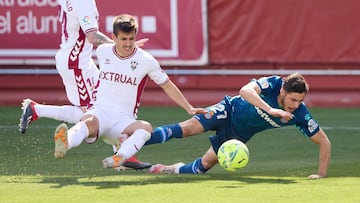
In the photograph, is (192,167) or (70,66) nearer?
(192,167)

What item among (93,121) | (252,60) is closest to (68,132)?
(93,121)

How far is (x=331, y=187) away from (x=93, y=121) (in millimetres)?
2471

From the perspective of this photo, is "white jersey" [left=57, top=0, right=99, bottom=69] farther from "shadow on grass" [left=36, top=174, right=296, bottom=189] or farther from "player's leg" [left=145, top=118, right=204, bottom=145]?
"shadow on grass" [left=36, top=174, right=296, bottom=189]

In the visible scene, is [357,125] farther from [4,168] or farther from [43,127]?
[4,168]

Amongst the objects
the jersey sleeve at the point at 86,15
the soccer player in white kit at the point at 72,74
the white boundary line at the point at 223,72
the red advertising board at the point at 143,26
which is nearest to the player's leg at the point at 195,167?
the soccer player in white kit at the point at 72,74

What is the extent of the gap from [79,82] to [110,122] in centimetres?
197

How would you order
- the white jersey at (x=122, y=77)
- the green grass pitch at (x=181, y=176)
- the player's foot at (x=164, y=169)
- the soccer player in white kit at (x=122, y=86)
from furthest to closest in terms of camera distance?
the player's foot at (x=164, y=169)
the white jersey at (x=122, y=77)
the soccer player in white kit at (x=122, y=86)
the green grass pitch at (x=181, y=176)

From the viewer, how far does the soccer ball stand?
11.5 metres

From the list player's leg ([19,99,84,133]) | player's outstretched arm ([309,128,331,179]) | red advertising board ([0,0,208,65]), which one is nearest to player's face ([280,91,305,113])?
player's outstretched arm ([309,128,331,179])

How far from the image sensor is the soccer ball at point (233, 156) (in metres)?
11.5

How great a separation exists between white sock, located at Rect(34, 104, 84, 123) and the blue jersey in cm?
187

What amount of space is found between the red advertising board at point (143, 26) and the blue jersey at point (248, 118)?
20.6 feet

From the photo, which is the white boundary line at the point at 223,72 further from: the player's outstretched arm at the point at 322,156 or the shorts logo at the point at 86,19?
the player's outstretched arm at the point at 322,156

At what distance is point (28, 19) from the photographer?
19047 mm
